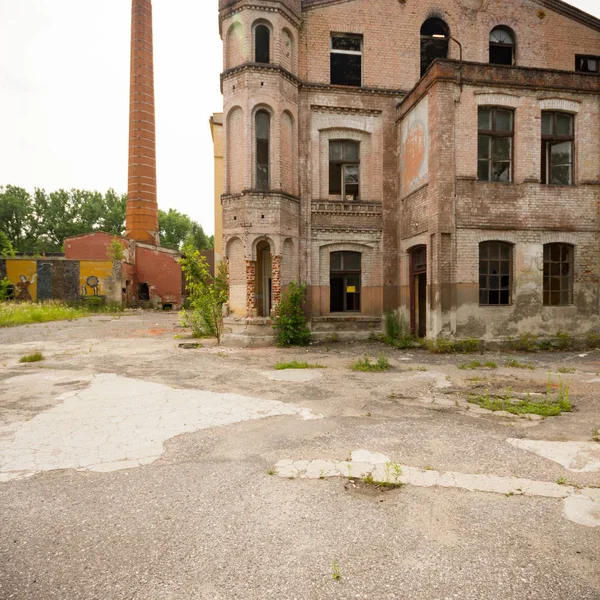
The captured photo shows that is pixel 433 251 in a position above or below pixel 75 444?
above

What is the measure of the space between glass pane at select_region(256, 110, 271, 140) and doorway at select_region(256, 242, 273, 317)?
11.5ft

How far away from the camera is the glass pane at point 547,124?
1186 cm

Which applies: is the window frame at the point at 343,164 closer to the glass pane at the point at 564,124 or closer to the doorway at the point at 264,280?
the doorway at the point at 264,280

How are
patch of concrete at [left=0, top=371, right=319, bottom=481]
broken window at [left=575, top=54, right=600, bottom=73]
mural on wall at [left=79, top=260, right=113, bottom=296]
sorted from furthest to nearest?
1. mural on wall at [left=79, top=260, right=113, bottom=296]
2. broken window at [left=575, top=54, right=600, bottom=73]
3. patch of concrete at [left=0, top=371, right=319, bottom=481]

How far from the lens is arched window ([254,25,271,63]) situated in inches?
500

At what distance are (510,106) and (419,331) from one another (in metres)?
7.00

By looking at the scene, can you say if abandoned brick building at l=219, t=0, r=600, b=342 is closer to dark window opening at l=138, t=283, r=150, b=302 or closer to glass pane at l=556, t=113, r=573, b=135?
glass pane at l=556, t=113, r=573, b=135

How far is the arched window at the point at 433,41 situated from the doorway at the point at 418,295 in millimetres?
6892

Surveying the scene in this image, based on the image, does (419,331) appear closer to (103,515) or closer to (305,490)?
(305,490)

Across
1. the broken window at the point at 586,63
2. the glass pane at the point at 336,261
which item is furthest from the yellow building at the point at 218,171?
the broken window at the point at 586,63

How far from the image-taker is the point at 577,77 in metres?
11.7

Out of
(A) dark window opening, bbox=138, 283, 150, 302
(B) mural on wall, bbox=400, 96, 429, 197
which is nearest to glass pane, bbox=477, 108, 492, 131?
(B) mural on wall, bbox=400, 96, 429, 197

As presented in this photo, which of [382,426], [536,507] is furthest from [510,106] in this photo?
[536,507]

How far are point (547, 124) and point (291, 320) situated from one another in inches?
373
